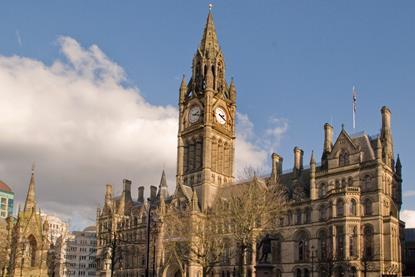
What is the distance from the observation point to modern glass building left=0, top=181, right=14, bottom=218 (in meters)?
175

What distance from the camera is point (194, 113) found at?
104 metres

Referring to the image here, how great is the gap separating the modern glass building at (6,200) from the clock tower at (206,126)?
9495 centimetres

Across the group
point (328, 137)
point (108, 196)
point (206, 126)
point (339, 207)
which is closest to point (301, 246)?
point (339, 207)

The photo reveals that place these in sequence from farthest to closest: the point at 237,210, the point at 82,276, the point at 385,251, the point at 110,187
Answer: the point at 82,276 → the point at 110,187 → the point at 385,251 → the point at 237,210

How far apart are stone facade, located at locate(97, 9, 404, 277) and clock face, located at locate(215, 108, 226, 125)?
190 mm

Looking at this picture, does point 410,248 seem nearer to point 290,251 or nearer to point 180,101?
point 290,251

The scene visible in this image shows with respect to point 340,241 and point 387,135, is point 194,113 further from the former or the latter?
point 340,241

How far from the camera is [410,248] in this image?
8500 cm

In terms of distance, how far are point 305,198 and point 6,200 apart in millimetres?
128416

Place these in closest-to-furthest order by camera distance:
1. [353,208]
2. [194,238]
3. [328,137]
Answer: [194,238] < [353,208] < [328,137]

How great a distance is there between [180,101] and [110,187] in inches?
1039

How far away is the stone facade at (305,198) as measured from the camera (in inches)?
2707

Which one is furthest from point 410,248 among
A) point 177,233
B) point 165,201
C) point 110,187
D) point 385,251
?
point 110,187

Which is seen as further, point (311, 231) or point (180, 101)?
point (180, 101)
